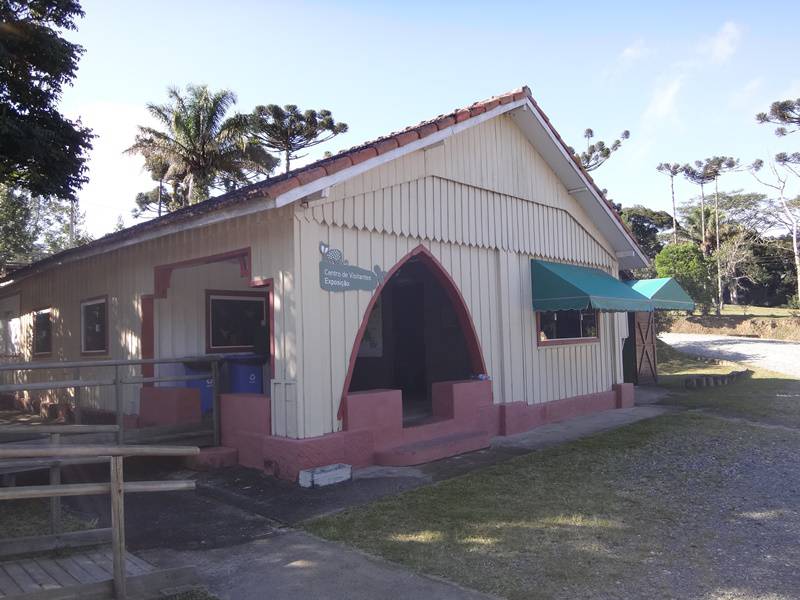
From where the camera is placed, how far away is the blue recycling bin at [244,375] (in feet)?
27.5

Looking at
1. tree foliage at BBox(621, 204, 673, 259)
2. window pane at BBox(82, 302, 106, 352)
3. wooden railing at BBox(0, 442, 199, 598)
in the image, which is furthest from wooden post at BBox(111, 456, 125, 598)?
tree foliage at BBox(621, 204, 673, 259)

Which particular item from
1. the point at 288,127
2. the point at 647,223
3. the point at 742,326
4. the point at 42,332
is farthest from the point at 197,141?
the point at 647,223

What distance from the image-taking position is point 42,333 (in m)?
13.7

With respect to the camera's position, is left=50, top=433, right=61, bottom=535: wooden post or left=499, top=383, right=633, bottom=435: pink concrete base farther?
left=499, top=383, right=633, bottom=435: pink concrete base

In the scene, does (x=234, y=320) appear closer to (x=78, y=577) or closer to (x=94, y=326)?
(x=94, y=326)

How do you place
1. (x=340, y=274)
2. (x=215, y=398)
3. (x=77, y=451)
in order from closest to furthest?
(x=77, y=451), (x=340, y=274), (x=215, y=398)

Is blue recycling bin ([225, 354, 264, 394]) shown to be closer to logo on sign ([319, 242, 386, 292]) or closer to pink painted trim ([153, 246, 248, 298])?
pink painted trim ([153, 246, 248, 298])

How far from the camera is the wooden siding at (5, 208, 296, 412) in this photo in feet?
23.8

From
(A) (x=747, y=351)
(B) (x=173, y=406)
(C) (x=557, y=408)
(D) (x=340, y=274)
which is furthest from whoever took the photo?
(A) (x=747, y=351)

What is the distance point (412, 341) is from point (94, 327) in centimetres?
585

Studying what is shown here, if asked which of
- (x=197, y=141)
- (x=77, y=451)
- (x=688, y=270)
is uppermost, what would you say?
(x=197, y=141)

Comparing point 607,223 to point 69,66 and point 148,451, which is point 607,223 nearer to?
point 69,66

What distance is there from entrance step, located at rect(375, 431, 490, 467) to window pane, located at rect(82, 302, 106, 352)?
6007 mm

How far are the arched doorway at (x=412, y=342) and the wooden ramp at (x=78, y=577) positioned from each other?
6.30 m
